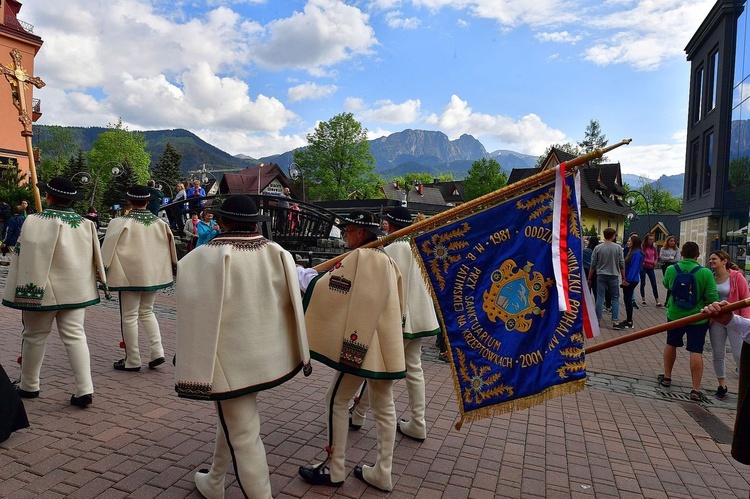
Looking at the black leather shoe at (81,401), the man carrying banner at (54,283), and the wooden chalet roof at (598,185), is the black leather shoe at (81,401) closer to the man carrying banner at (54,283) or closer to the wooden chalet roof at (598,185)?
the man carrying banner at (54,283)

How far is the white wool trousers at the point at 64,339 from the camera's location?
15.2 feet

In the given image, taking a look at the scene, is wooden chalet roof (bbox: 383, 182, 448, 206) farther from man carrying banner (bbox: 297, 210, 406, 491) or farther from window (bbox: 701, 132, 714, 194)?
man carrying banner (bbox: 297, 210, 406, 491)

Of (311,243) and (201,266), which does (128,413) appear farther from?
(311,243)

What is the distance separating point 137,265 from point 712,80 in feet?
120

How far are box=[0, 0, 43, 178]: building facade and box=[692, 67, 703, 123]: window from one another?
46.5 meters

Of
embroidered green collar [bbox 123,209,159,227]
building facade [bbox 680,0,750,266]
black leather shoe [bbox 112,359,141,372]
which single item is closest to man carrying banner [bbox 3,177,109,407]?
embroidered green collar [bbox 123,209,159,227]

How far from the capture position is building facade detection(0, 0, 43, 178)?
35812mm

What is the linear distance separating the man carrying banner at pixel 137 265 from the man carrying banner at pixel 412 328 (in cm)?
275

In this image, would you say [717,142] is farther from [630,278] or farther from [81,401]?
[81,401]

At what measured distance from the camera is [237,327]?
2.92m

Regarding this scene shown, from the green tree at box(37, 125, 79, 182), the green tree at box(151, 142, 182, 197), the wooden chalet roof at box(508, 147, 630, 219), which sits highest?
the green tree at box(37, 125, 79, 182)

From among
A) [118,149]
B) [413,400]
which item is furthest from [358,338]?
[118,149]

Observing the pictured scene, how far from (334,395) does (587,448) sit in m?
2.54

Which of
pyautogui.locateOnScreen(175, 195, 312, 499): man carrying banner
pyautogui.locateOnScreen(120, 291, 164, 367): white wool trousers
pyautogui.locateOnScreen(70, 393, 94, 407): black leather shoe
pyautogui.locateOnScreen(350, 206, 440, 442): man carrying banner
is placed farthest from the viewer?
pyautogui.locateOnScreen(120, 291, 164, 367): white wool trousers
